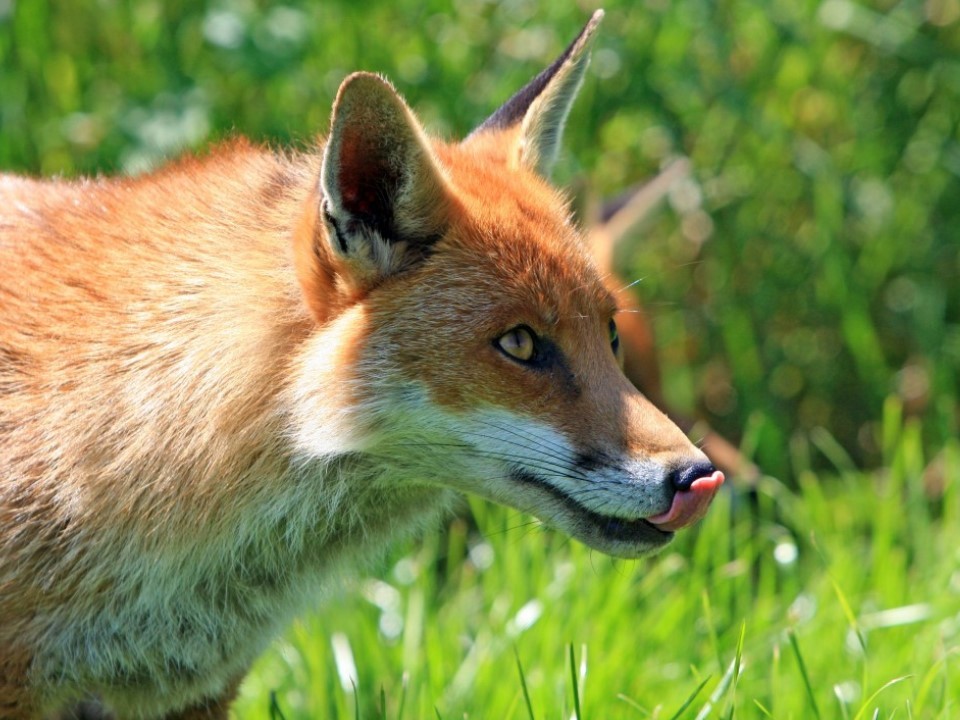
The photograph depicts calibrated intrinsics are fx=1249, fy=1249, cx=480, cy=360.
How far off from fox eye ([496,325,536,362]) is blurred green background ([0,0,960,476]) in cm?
255

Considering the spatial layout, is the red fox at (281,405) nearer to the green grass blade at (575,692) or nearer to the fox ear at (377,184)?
the fox ear at (377,184)

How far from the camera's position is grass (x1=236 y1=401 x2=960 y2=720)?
3.97 m

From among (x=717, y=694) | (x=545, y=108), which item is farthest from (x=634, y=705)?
(x=545, y=108)

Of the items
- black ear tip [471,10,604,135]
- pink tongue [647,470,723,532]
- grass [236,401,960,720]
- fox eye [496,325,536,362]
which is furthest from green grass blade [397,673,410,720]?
black ear tip [471,10,604,135]

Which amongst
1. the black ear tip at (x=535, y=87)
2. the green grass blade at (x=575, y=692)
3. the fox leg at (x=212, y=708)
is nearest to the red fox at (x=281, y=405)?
the fox leg at (x=212, y=708)

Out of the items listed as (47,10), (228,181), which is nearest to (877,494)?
(228,181)

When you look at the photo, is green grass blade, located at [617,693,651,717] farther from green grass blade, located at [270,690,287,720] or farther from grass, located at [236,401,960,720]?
green grass blade, located at [270,690,287,720]

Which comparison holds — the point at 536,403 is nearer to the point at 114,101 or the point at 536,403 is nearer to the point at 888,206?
the point at 114,101

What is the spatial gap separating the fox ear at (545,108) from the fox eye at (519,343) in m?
0.82

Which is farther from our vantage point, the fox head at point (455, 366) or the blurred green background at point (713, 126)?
the blurred green background at point (713, 126)

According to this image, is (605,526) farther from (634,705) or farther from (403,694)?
(403,694)

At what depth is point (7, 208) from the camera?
3.81 m

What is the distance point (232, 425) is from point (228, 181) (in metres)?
0.79

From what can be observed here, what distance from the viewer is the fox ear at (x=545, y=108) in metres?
3.90
